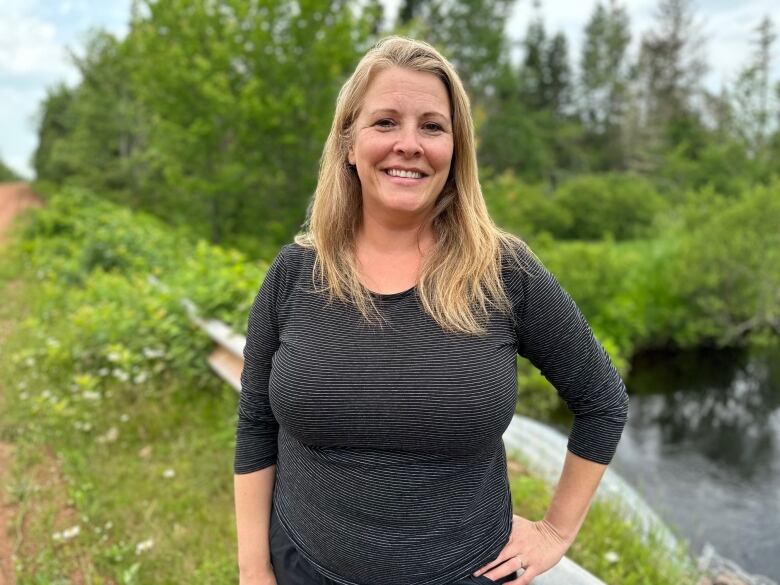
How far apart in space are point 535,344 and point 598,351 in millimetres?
182

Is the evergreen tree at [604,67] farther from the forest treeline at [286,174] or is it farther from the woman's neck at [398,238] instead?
the woman's neck at [398,238]

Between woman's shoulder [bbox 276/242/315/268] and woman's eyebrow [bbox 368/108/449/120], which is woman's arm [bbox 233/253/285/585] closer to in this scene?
woman's shoulder [bbox 276/242/315/268]

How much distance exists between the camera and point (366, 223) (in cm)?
178

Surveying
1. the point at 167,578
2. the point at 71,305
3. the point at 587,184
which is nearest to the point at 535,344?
the point at 167,578

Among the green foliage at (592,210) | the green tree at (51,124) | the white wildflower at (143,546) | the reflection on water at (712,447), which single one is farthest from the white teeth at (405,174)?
the green tree at (51,124)

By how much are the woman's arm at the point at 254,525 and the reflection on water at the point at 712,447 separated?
4242mm

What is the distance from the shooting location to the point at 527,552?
1614 mm

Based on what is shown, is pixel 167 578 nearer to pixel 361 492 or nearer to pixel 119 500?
pixel 119 500

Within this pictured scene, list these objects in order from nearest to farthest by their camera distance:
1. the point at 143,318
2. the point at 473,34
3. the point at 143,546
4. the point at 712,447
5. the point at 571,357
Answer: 1. the point at 571,357
2. the point at 143,546
3. the point at 143,318
4. the point at 712,447
5. the point at 473,34

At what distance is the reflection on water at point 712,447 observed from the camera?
7.05 metres

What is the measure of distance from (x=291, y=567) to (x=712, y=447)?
32.7 ft

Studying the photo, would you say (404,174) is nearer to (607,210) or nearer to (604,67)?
(607,210)

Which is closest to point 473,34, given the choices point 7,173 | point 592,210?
point 592,210

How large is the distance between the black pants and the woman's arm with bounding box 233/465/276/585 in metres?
0.02
